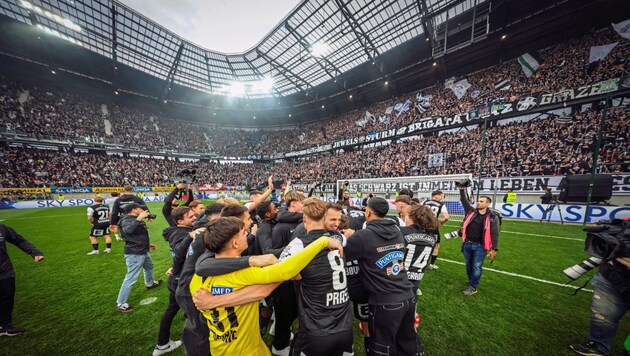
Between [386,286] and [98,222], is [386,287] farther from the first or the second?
[98,222]

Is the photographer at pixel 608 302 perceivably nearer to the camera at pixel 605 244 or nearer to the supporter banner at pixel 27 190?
the camera at pixel 605 244

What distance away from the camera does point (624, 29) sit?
15898mm

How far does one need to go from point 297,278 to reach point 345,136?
33.0 meters

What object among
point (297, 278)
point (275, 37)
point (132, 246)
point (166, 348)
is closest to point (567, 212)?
point (297, 278)

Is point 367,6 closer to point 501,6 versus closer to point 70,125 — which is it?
point 501,6

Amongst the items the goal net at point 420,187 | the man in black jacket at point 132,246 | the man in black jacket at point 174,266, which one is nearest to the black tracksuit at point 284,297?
the man in black jacket at point 174,266

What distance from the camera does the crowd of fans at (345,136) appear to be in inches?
616

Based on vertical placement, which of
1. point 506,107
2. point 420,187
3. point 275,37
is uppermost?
point 275,37

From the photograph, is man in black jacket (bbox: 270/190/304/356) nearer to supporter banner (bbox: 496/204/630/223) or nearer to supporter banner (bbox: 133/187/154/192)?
supporter banner (bbox: 496/204/630/223)

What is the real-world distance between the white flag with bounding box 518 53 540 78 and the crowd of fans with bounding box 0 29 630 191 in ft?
1.35

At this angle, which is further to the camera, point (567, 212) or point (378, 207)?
point (567, 212)

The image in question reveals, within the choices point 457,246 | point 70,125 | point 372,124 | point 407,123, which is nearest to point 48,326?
point 457,246

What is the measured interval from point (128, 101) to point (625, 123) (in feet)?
196

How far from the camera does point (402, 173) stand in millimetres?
24094
